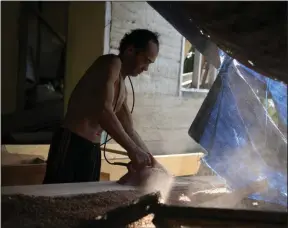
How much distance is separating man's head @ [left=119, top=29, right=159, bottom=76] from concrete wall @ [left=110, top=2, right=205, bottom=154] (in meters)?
0.02

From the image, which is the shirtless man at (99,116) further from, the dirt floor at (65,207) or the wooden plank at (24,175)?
the dirt floor at (65,207)

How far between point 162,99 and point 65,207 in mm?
475

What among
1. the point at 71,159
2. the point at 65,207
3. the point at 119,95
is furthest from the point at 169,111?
the point at 65,207

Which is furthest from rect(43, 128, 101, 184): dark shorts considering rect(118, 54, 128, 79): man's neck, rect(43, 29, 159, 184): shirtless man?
rect(118, 54, 128, 79): man's neck

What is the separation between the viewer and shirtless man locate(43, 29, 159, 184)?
1007mm

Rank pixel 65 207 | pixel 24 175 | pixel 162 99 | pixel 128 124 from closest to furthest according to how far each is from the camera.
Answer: pixel 65 207
pixel 24 175
pixel 128 124
pixel 162 99

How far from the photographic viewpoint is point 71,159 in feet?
3.71

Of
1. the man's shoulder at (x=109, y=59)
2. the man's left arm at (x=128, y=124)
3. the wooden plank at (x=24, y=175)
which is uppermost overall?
the man's shoulder at (x=109, y=59)

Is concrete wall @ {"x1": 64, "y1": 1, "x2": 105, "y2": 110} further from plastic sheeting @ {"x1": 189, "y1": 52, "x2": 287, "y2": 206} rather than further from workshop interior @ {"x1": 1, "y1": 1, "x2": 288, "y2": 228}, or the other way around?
plastic sheeting @ {"x1": 189, "y1": 52, "x2": 287, "y2": 206}

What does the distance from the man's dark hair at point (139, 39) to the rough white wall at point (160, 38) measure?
0.5 inches

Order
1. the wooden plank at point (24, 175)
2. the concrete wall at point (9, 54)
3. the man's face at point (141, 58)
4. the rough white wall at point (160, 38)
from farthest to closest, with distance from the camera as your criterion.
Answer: the man's face at point (141, 58) < the rough white wall at point (160, 38) < the wooden plank at point (24, 175) < the concrete wall at point (9, 54)

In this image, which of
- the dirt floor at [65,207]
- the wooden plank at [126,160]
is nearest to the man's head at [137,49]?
the wooden plank at [126,160]

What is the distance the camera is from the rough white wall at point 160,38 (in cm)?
94

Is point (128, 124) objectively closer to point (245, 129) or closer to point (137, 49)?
point (137, 49)
